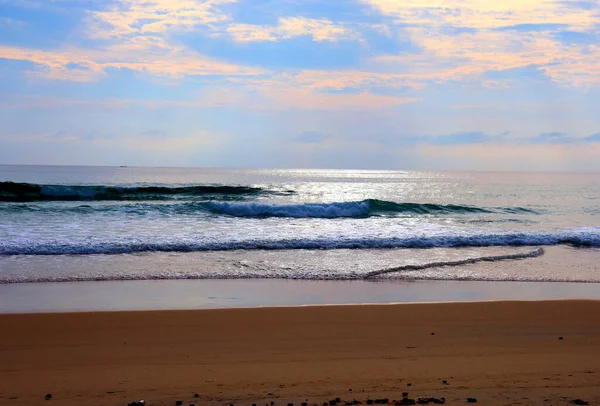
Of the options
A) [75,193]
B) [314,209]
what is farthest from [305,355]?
[75,193]

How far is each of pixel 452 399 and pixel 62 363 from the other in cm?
363

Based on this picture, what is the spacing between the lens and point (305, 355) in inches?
220

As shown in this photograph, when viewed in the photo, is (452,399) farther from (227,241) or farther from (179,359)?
(227,241)

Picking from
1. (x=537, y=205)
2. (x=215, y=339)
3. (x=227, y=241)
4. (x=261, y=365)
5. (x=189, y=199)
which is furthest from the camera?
(x=537, y=205)

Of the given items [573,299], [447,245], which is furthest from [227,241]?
[573,299]

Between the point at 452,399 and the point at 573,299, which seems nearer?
the point at 452,399

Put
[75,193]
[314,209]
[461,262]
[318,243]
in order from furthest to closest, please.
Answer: [75,193] < [314,209] < [318,243] < [461,262]

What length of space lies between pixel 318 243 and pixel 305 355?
28.7 ft

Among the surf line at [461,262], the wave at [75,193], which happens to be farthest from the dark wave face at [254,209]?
the surf line at [461,262]

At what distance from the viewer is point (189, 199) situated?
3219cm

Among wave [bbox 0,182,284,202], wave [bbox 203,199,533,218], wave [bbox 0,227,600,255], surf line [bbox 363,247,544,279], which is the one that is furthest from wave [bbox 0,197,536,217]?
surf line [bbox 363,247,544,279]

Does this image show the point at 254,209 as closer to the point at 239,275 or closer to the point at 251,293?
the point at 239,275

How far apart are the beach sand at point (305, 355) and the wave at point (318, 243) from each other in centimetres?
600

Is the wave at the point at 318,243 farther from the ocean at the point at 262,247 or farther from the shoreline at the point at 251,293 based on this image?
the shoreline at the point at 251,293
